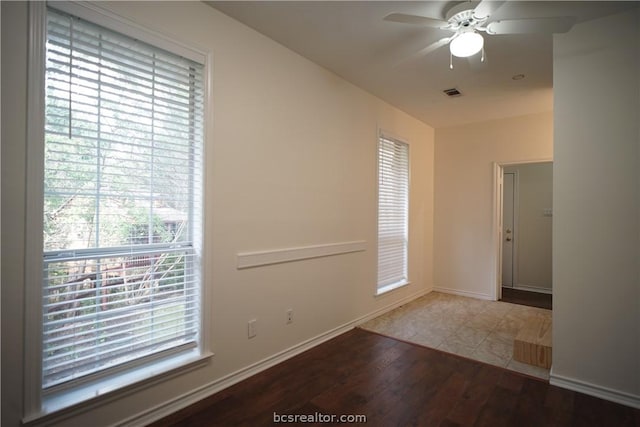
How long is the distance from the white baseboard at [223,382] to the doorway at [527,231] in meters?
3.23

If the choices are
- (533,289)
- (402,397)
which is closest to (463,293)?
(533,289)

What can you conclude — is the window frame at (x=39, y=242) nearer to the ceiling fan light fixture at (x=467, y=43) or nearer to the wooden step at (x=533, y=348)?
the ceiling fan light fixture at (x=467, y=43)

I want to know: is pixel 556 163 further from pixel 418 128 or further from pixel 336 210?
pixel 418 128

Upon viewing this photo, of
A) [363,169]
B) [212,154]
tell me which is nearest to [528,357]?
A: [363,169]

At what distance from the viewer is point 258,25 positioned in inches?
93.7

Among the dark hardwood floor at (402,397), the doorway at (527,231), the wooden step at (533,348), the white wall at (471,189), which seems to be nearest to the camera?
the dark hardwood floor at (402,397)

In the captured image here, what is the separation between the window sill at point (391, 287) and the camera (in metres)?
3.95

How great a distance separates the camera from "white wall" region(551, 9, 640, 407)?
2.12m

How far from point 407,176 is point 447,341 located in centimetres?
224

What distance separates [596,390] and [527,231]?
11.7 ft

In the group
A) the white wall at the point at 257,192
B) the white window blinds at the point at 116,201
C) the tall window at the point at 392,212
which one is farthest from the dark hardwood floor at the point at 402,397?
the tall window at the point at 392,212

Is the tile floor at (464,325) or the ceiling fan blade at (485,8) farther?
the tile floor at (464,325)

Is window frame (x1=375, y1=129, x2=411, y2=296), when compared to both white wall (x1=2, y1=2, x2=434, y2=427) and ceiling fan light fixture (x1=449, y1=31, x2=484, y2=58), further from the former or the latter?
ceiling fan light fixture (x1=449, y1=31, x2=484, y2=58)

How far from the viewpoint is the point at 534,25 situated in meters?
1.86
